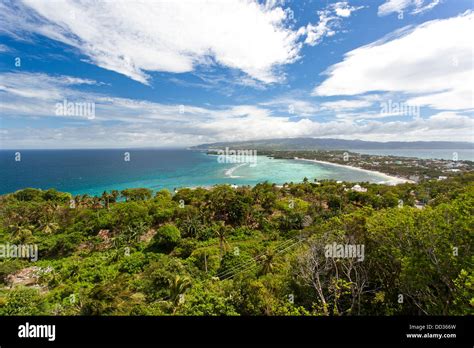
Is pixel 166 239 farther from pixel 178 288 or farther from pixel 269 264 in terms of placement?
pixel 269 264

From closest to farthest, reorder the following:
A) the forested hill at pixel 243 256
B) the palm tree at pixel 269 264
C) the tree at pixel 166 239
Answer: the forested hill at pixel 243 256 → the palm tree at pixel 269 264 → the tree at pixel 166 239

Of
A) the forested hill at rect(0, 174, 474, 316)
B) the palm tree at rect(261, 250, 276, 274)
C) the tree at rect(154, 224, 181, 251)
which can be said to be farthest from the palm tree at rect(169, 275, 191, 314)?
the tree at rect(154, 224, 181, 251)

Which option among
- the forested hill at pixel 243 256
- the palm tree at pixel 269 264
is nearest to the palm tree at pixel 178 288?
the forested hill at pixel 243 256

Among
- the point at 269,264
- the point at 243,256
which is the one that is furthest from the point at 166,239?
the point at 269,264

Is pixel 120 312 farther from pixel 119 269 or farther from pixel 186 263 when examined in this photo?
pixel 119 269

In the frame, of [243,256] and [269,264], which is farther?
[243,256]

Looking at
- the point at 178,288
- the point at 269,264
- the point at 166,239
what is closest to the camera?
the point at 178,288

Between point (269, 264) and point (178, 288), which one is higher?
point (178, 288)

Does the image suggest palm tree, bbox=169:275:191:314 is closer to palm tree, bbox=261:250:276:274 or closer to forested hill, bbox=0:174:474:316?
forested hill, bbox=0:174:474:316

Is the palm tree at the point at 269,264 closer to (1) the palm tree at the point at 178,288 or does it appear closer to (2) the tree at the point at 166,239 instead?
(1) the palm tree at the point at 178,288
